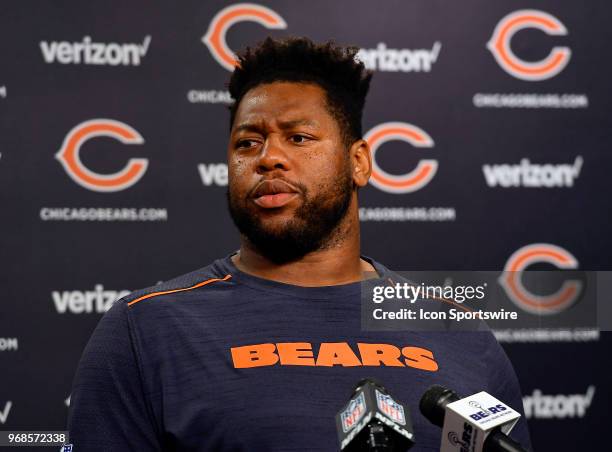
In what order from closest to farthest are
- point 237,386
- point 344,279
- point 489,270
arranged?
1. point 237,386
2. point 344,279
3. point 489,270

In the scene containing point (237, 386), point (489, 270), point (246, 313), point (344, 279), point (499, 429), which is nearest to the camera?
point (499, 429)

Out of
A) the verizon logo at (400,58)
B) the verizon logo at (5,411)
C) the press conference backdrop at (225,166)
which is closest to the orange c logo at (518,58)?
the press conference backdrop at (225,166)

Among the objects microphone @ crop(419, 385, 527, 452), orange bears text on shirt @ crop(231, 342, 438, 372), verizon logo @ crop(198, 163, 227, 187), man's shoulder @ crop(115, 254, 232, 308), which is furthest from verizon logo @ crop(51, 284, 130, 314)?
microphone @ crop(419, 385, 527, 452)

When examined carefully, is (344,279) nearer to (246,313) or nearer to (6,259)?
(246,313)

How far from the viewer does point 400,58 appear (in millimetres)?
2484

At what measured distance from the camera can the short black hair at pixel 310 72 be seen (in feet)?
5.60

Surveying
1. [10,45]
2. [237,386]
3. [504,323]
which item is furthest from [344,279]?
[10,45]

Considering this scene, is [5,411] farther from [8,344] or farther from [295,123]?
[295,123]

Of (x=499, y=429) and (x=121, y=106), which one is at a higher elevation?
(x=121, y=106)

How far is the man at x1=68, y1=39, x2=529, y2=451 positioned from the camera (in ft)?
4.36

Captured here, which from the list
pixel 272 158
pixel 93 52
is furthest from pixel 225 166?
pixel 272 158

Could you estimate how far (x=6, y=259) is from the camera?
7.57 feet

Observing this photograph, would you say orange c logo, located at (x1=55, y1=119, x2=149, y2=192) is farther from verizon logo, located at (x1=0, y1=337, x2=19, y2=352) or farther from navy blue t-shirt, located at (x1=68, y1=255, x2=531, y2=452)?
navy blue t-shirt, located at (x1=68, y1=255, x2=531, y2=452)

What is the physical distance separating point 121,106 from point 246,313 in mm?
1148
